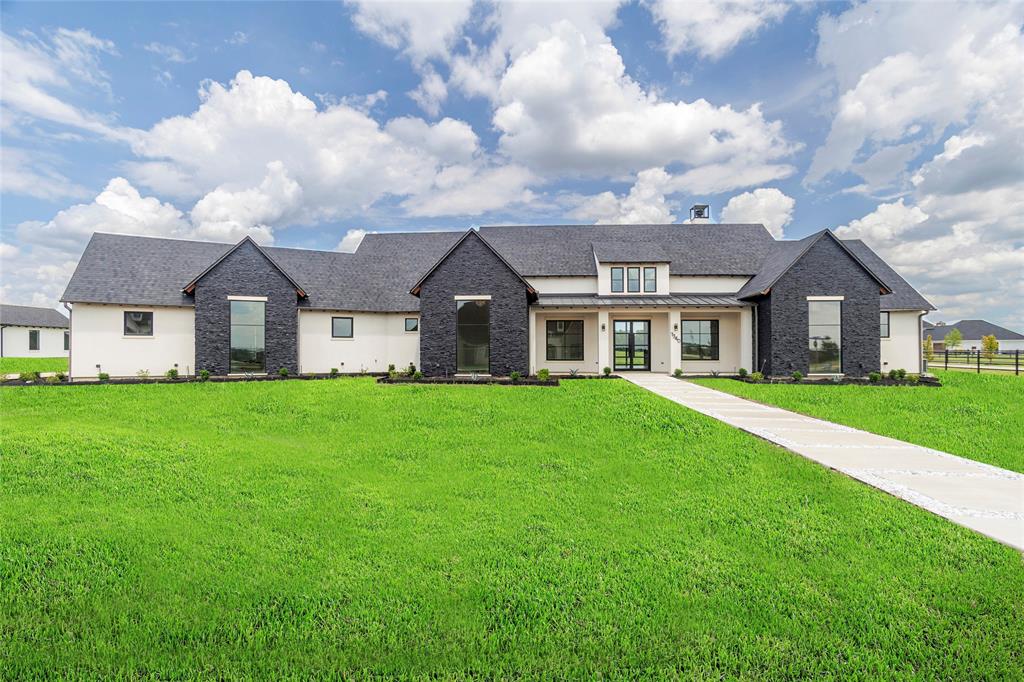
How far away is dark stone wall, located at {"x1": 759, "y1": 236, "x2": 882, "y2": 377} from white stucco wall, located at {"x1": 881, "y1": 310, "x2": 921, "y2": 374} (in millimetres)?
4023

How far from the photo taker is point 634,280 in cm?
2186

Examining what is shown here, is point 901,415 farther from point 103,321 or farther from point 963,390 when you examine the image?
point 103,321

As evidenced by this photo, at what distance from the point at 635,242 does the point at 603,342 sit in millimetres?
7842

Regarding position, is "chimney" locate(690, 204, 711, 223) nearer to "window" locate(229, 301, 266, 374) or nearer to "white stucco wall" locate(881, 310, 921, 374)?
"white stucco wall" locate(881, 310, 921, 374)

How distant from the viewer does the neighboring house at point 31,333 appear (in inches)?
1273

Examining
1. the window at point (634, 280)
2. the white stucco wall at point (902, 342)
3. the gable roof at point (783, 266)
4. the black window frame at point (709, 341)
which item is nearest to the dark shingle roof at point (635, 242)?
the gable roof at point (783, 266)

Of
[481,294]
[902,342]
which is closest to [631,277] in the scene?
[481,294]

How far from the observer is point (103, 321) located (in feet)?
61.1

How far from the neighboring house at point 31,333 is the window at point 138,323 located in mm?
19992

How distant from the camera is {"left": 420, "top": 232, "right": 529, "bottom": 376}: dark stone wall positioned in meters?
18.0

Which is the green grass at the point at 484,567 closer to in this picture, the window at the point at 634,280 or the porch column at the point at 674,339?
the porch column at the point at 674,339

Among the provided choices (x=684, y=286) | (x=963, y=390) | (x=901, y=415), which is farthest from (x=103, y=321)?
(x=963, y=390)

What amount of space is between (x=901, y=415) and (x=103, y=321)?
3006 cm

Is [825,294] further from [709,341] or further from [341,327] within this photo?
[341,327]
